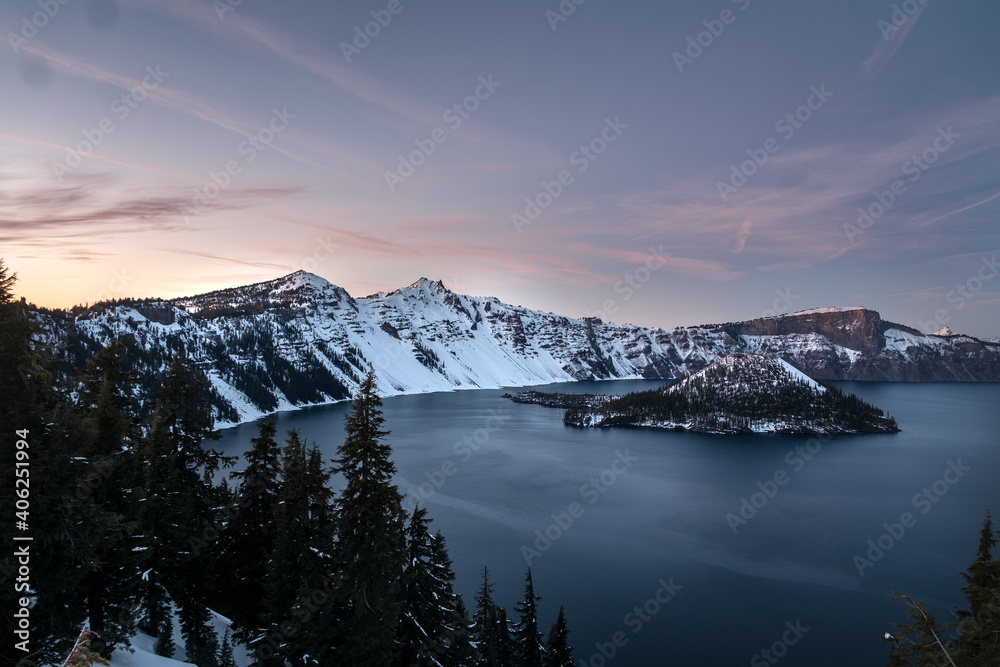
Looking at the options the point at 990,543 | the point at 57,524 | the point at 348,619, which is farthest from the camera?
the point at 990,543

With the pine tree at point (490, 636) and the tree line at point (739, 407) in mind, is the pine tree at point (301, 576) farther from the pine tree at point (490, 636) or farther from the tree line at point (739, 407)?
the tree line at point (739, 407)

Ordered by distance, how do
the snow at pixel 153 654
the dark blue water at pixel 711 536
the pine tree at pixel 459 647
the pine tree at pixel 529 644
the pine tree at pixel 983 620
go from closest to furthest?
the pine tree at pixel 983 620
the snow at pixel 153 654
the pine tree at pixel 459 647
the pine tree at pixel 529 644
the dark blue water at pixel 711 536

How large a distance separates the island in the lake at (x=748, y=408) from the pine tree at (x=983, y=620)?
152 metres

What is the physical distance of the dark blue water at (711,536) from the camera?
4131cm

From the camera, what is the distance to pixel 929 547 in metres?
59.4

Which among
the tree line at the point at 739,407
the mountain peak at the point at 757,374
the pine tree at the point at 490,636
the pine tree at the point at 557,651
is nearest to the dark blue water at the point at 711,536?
the pine tree at the point at 490,636

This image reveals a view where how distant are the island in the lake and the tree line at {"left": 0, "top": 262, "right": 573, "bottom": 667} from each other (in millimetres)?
156160

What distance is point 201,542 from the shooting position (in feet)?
79.6

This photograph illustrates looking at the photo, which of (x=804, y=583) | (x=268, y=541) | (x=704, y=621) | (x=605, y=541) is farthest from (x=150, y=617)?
(x=804, y=583)

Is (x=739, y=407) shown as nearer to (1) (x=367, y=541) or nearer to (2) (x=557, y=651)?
(2) (x=557, y=651)

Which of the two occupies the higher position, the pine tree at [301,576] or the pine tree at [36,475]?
the pine tree at [36,475]

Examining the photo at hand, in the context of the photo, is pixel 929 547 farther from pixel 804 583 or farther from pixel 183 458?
pixel 183 458

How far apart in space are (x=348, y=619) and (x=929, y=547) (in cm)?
7247

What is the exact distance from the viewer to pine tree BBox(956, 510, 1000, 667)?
13.4 m
